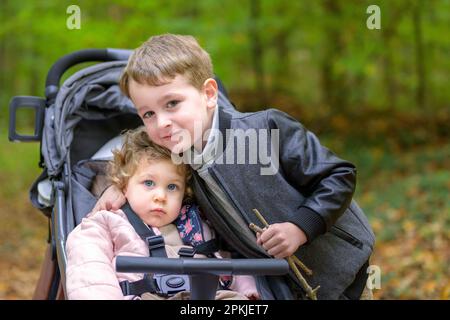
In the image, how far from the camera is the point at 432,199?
22.0ft

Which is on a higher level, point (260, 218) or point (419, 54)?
point (419, 54)

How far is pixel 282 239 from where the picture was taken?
2.11m

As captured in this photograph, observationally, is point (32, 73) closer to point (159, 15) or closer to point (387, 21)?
point (159, 15)

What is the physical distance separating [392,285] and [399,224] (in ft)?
6.07

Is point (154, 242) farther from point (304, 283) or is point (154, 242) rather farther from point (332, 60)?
point (332, 60)

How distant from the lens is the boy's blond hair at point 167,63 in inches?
84.7

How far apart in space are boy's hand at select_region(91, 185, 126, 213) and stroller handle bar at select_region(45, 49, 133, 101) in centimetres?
84

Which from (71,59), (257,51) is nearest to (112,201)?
(71,59)

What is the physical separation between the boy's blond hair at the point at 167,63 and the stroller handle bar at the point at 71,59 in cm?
81

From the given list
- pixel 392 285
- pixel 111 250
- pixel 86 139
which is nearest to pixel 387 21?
pixel 392 285

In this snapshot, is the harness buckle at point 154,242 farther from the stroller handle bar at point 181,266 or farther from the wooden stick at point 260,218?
the stroller handle bar at point 181,266

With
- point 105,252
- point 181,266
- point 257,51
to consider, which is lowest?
point 105,252

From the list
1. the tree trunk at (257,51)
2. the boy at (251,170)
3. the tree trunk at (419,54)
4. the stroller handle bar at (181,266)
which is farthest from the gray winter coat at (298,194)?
the tree trunk at (257,51)

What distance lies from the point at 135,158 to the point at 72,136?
2.22 ft
